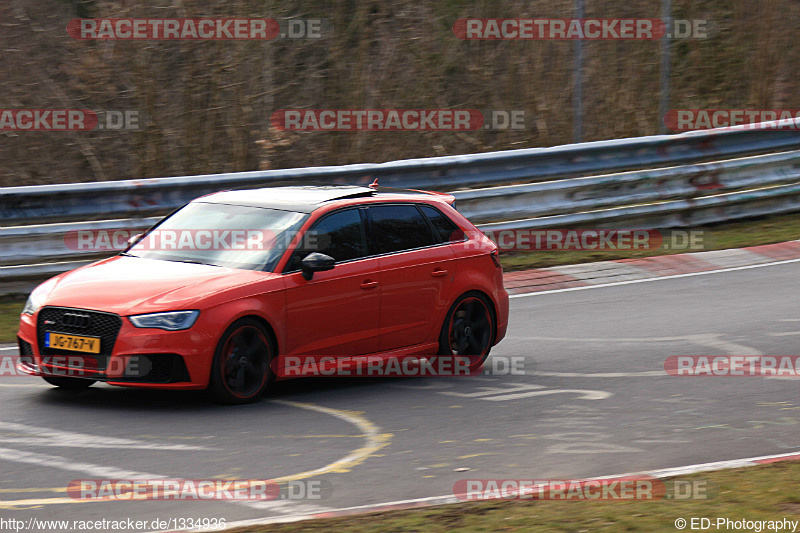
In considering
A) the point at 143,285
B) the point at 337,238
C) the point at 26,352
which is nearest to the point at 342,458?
the point at 143,285

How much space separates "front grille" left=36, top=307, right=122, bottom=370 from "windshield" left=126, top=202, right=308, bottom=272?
1.03 meters

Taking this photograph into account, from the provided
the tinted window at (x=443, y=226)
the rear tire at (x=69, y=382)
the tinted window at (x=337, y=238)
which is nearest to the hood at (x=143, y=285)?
the tinted window at (x=337, y=238)

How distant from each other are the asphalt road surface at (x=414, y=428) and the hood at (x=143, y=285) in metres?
A: 0.76

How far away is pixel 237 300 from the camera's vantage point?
29.0 feet

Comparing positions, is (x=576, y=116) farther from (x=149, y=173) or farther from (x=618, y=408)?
(x=618, y=408)

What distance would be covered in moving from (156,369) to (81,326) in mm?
613

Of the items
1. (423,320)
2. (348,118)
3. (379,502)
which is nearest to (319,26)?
(348,118)

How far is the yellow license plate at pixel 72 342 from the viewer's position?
8.61m

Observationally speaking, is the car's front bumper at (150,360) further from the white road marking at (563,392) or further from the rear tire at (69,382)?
the white road marking at (563,392)

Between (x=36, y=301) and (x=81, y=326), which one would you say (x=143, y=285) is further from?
(x=36, y=301)

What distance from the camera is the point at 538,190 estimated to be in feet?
51.8

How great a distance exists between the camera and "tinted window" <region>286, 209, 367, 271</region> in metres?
9.57

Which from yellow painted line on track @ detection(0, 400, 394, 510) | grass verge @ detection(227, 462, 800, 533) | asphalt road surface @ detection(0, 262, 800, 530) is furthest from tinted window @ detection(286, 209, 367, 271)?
grass verge @ detection(227, 462, 800, 533)

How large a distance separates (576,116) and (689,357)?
695cm
